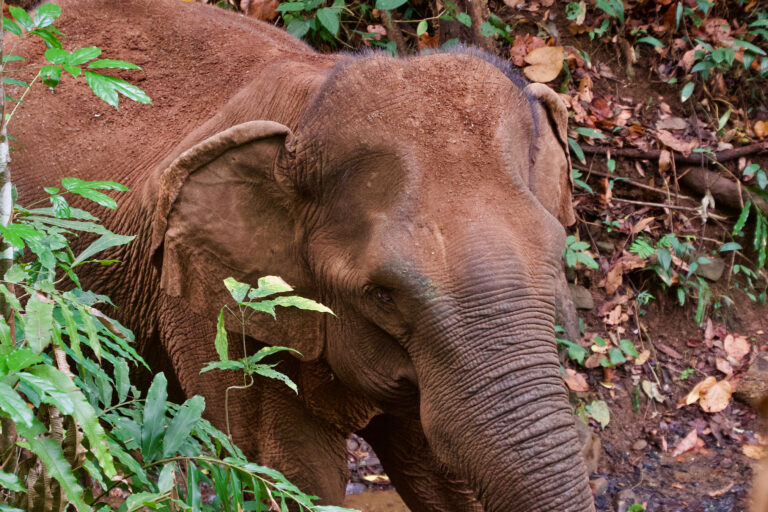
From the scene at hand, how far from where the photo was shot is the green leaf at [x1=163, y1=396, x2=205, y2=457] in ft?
6.78

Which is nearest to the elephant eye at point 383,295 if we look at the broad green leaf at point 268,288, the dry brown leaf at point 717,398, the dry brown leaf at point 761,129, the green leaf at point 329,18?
the broad green leaf at point 268,288

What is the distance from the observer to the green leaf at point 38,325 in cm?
174

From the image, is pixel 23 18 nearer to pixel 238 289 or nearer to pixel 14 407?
pixel 238 289

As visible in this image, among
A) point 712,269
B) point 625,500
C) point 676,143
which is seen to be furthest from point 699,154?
point 625,500

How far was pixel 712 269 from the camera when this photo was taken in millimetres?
6438

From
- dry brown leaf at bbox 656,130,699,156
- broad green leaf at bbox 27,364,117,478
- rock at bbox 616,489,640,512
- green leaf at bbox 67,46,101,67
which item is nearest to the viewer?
broad green leaf at bbox 27,364,117,478

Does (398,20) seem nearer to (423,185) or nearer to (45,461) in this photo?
(423,185)

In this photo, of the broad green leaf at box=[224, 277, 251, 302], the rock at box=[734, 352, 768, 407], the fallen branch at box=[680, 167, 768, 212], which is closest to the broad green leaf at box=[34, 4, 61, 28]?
the broad green leaf at box=[224, 277, 251, 302]

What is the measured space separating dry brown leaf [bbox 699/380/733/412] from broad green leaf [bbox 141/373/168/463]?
4.54m

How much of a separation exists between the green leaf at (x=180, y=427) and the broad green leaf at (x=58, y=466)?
34cm

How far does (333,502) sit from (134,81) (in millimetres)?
1903

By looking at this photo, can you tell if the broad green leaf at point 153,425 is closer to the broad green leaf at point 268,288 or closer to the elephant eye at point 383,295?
the broad green leaf at point 268,288

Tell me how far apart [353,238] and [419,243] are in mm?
310

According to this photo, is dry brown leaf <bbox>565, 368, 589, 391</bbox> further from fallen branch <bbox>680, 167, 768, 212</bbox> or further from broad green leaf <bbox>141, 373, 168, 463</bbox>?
broad green leaf <bbox>141, 373, 168, 463</bbox>
